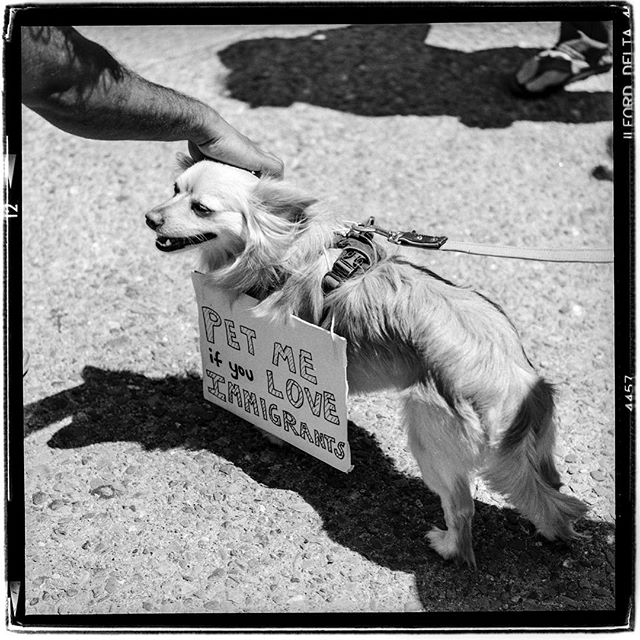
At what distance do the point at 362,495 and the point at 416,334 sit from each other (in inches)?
36.5

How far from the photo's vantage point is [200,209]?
123 inches

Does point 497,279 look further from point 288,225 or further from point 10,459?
point 10,459

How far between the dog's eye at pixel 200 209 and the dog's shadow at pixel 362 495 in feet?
3.65

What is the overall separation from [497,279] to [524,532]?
1.73 meters

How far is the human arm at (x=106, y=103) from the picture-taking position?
290 centimetres

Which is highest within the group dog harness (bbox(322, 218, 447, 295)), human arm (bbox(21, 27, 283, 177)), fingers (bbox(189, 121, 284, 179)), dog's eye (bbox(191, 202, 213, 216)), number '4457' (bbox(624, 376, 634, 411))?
human arm (bbox(21, 27, 283, 177))

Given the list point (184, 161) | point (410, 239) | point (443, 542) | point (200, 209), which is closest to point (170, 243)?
point (200, 209)

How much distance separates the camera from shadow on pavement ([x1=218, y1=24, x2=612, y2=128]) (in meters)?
5.88

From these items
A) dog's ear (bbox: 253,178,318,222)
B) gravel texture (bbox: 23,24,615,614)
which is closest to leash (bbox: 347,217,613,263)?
dog's ear (bbox: 253,178,318,222)

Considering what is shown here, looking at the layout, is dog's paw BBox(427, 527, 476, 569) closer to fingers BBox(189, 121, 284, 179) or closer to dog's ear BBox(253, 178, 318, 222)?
dog's ear BBox(253, 178, 318, 222)

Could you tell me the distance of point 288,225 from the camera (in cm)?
314

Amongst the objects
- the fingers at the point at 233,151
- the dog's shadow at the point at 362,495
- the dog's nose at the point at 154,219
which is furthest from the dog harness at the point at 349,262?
the dog's shadow at the point at 362,495

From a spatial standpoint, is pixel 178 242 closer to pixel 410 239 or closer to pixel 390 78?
pixel 410 239

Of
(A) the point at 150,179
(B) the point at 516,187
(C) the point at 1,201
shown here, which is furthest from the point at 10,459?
(B) the point at 516,187
